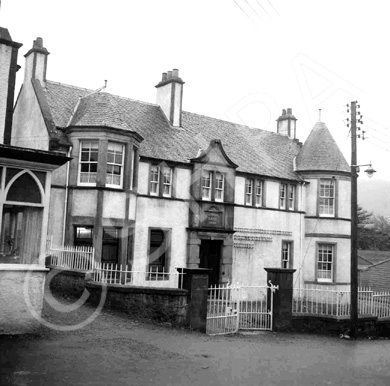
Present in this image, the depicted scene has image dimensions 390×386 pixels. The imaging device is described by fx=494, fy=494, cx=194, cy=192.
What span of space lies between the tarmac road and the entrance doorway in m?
9.93

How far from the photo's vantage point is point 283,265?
2834 cm

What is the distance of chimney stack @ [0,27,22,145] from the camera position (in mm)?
14391

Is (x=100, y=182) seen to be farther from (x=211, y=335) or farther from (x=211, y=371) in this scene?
(x=211, y=371)

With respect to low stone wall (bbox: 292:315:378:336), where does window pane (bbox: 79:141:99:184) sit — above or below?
above

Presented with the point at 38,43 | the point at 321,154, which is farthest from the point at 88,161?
the point at 321,154

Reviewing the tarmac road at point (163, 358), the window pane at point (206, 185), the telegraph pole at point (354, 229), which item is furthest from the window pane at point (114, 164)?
the telegraph pole at point (354, 229)

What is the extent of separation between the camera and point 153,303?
49.5 feet

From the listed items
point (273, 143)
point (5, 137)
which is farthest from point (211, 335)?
point (273, 143)

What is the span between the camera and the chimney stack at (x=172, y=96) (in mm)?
27266

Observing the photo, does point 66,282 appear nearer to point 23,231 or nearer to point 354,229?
point 23,231

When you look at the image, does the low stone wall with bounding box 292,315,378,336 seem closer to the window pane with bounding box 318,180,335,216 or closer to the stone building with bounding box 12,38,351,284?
the stone building with bounding box 12,38,351,284

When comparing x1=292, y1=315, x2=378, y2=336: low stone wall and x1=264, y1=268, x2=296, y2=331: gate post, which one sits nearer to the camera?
x1=264, y1=268, x2=296, y2=331: gate post

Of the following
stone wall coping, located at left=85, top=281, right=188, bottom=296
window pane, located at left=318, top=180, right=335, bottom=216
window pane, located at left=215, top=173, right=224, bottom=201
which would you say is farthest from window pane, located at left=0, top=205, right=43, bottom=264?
window pane, located at left=318, top=180, right=335, bottom=216

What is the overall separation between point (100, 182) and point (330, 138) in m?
16.2
